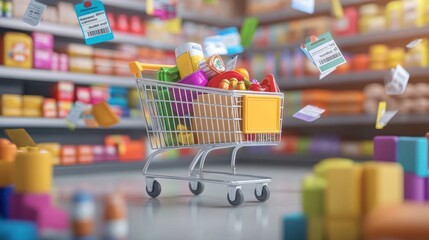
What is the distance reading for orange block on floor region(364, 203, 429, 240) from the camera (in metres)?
1.25

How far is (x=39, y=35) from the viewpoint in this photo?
440 centimetres

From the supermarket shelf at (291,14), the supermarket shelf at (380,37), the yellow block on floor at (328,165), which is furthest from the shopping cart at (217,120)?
the supermarket shelf at (291,14)

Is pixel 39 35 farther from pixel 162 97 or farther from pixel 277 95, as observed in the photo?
pixel 277 95

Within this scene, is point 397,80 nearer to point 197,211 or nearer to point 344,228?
point 197,211

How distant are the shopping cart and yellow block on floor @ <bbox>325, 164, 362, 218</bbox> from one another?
3.78ft

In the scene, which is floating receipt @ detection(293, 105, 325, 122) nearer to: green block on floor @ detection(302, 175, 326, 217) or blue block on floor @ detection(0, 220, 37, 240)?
green block on floor @ detection(302, 175, 326, 217)

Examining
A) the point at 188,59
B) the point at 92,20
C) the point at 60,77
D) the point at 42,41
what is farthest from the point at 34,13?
the point at 60,77

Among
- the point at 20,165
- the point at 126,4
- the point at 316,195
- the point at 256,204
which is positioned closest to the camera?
the point at 316,195

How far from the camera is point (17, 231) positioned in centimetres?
141

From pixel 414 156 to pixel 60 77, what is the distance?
330cm

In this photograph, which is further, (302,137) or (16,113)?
(302,137)

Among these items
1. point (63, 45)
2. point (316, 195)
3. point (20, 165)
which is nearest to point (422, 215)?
point (316, 195)

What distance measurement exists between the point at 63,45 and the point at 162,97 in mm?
2099

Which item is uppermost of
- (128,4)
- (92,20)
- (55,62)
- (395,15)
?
(128,4)
